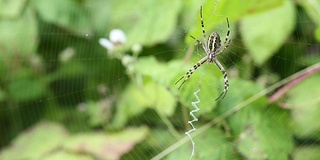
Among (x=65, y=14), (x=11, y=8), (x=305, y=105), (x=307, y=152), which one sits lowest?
(x=307, y=152)

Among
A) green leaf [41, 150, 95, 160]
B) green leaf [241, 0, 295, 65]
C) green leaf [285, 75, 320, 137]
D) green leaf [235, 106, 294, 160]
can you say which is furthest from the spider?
green leaf [41, 150, 95, 160]

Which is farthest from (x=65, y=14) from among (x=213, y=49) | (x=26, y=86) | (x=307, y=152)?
(x=307, y=152)

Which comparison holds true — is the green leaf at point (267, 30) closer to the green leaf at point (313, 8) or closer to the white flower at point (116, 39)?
the green leaf at point (313, 8)

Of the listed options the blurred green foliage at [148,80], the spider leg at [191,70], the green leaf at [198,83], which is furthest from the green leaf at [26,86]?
the spider leg at [191,70]

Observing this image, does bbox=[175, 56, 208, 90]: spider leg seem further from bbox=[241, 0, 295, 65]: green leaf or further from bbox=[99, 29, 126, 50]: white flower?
bbox=[99, 29, 126, 50]: white flower

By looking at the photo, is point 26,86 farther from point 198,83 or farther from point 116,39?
point 198,83

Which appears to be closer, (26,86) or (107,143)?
(107,143)

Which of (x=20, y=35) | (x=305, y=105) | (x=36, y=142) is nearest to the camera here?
(x=305, y=105)

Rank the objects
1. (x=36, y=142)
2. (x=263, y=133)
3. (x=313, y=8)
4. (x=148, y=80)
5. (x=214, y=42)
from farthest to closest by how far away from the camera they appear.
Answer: (x=36, y=142) < (x=148, y=80) < (x=313, y=8) < (x=263, y=133) < (x=214, y=42)

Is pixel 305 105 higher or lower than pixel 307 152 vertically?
higher
